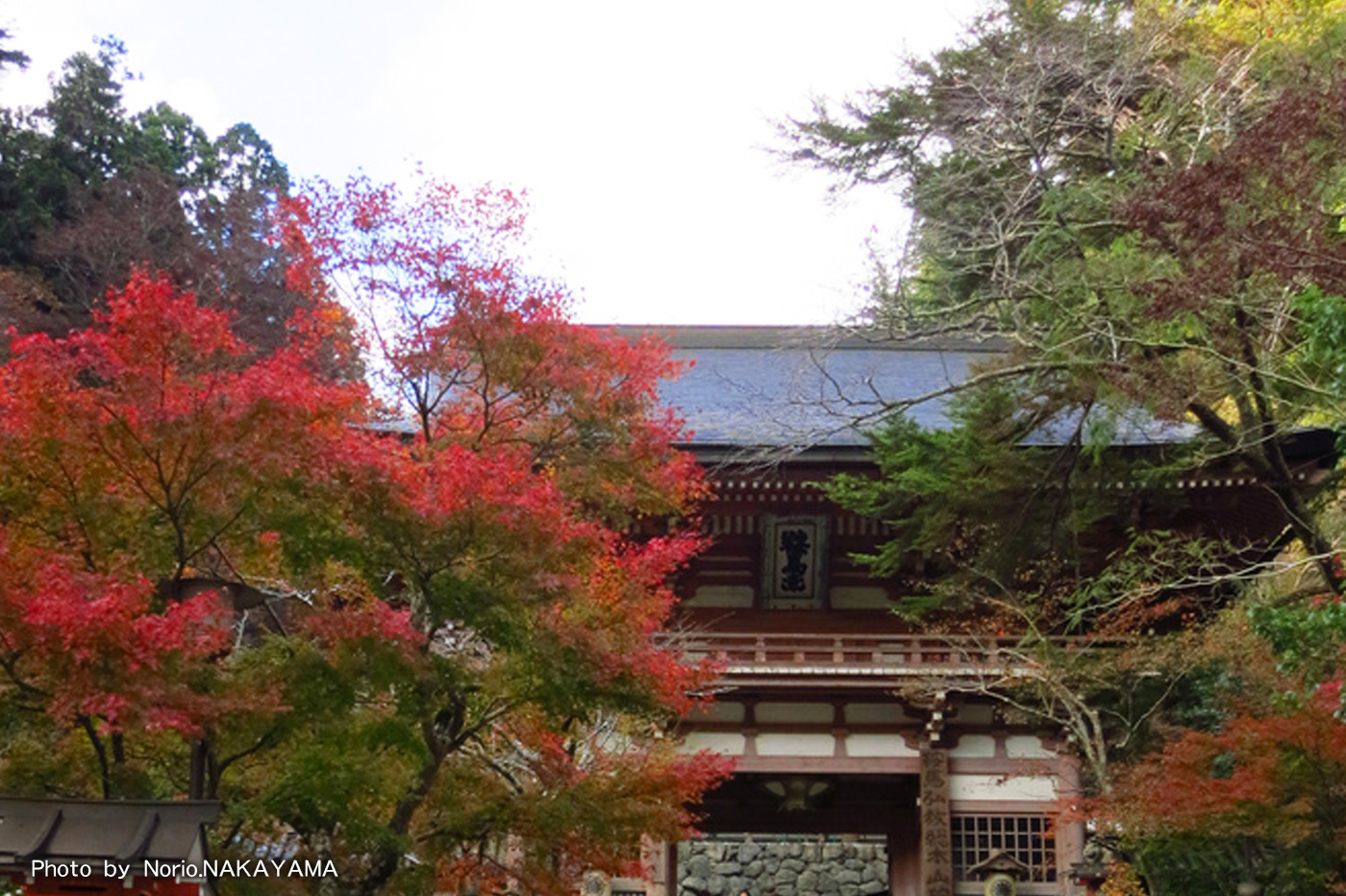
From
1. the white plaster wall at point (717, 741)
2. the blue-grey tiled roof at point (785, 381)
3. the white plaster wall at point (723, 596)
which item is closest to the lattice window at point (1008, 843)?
the white plaster wall at point (717, 741)

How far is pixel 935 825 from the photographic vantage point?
14469mm

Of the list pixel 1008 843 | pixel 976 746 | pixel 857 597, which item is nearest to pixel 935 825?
pixel 1008 843

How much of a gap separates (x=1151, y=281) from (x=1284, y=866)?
4.91 m

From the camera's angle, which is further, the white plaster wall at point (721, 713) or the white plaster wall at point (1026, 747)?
the white plaster wall at point (721, 713)

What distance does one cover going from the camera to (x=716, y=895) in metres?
25.7

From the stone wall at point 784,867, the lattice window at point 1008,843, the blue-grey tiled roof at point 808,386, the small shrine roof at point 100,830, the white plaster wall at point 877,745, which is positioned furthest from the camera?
the stone wall at point 784,867

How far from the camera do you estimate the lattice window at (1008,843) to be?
14.6 meters

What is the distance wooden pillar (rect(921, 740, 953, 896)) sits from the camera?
14305 mm

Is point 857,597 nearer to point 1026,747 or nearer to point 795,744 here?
point 795,744

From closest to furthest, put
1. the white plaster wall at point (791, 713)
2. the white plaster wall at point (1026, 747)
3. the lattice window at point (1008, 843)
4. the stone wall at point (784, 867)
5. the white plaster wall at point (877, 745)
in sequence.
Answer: the lattice window at point (1008, 843) → the white plaster wall at point (1026, 747) → the white plaster wall at point (877, 745) → the white plaster wall at point (791, 713) → the stone wall at point (784, 867)

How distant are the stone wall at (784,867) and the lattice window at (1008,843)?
38.0ft

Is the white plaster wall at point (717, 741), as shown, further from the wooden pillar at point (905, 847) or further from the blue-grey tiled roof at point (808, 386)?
the blue-grey tiled roof at point (808, 386)

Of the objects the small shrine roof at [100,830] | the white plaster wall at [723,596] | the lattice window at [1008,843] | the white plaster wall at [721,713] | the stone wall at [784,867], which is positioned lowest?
the small shrine roof at [100,830]

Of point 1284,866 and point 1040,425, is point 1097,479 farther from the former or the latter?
point 1284,866
